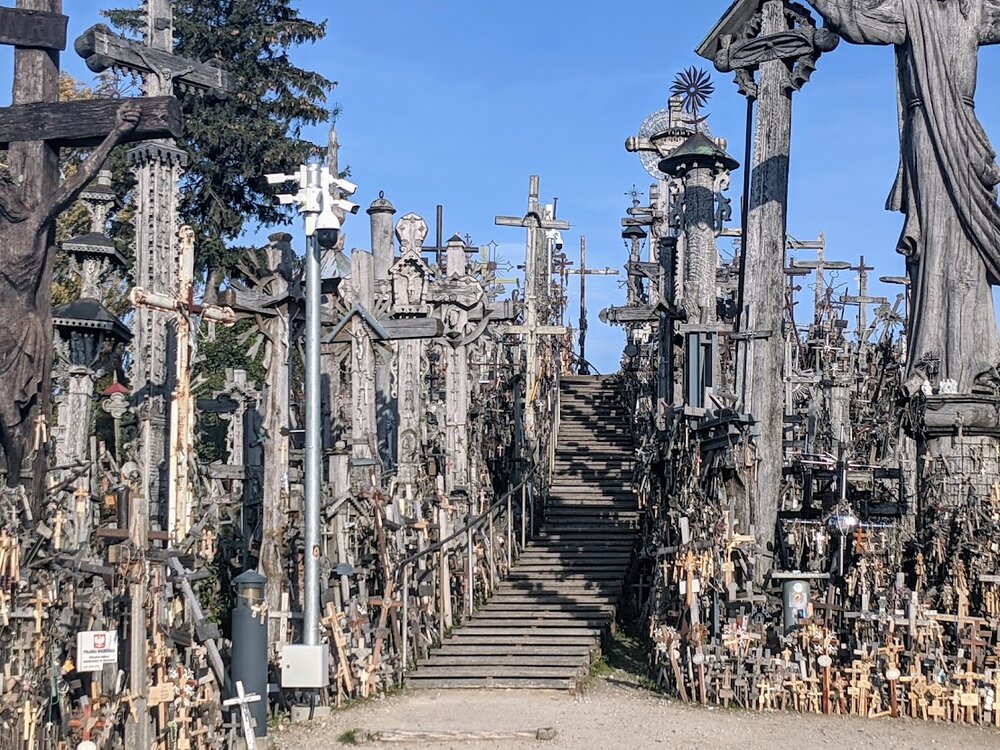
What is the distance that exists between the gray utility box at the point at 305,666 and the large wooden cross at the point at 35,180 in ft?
8.13

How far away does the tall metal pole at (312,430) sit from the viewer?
12.5 meters

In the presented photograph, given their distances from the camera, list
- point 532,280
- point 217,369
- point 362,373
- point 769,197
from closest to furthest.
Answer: point 362,373
point 769,197
point 532,280
point 217,369

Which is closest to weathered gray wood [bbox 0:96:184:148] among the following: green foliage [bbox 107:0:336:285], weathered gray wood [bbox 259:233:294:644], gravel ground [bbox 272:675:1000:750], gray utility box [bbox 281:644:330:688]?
weathered gray wood [bbox 259:233:294:644]

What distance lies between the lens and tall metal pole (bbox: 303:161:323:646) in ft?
41.2

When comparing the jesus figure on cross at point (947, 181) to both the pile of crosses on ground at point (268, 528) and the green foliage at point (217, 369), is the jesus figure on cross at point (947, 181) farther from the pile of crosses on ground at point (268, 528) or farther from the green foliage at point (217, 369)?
the green foliage at point (217, 369)

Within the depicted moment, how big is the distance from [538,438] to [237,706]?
12072mm

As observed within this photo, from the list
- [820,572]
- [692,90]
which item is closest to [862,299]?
[692,90]

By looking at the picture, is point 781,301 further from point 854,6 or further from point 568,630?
point 568,630

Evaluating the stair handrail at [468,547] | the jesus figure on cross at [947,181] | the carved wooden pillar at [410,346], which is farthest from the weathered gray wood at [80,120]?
the jesus figure on cross at [947,181]

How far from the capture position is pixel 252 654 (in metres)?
12.0

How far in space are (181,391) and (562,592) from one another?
7.11 meters

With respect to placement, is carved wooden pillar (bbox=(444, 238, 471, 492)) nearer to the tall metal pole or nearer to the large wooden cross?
the tall metal pole

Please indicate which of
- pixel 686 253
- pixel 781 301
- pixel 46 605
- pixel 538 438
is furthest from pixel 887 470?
pixel 46 605

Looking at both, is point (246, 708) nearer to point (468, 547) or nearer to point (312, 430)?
point (312, 430)
